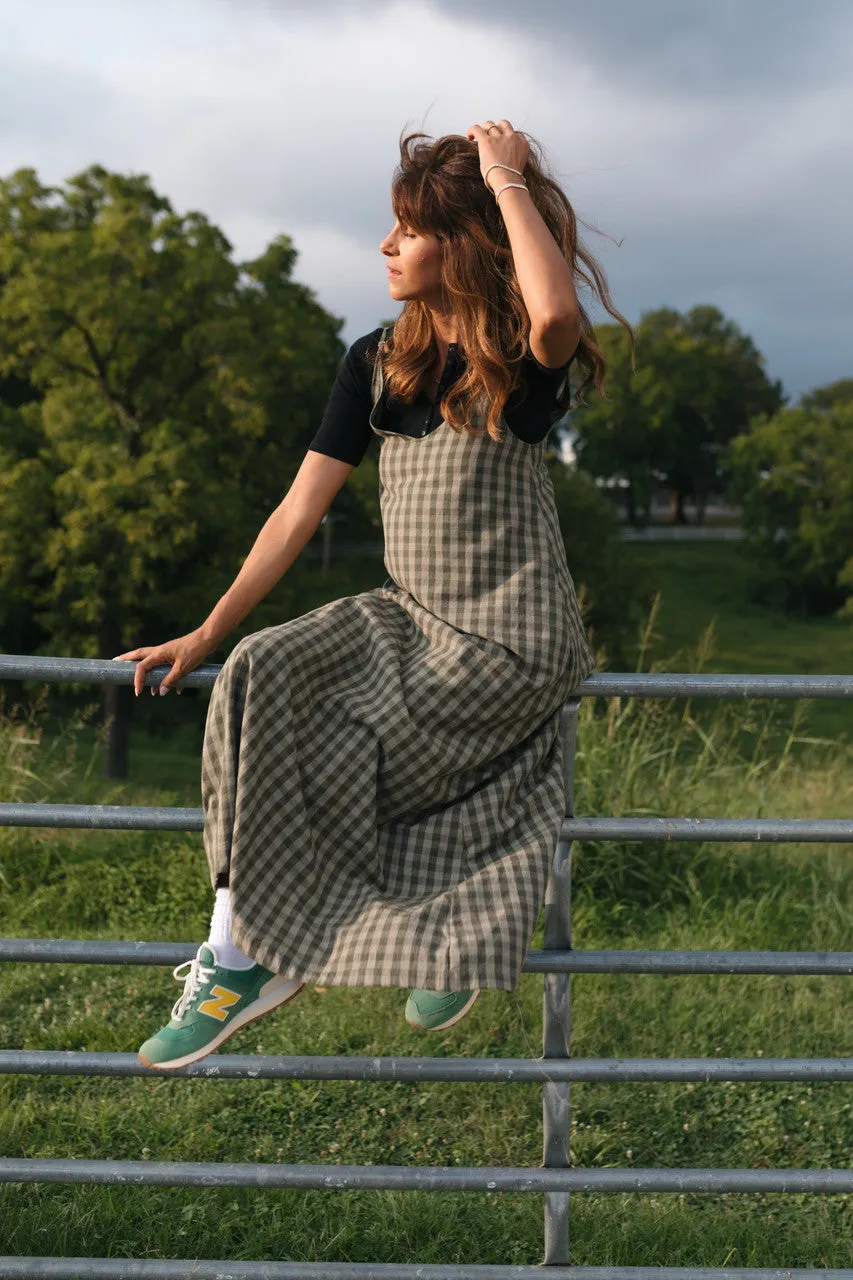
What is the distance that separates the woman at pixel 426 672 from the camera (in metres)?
2.12

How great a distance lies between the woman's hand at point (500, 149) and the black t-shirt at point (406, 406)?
0.98 feet

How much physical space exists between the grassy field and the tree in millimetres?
13640

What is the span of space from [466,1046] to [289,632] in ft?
7.20

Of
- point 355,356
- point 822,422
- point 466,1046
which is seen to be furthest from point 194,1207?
point 822,422

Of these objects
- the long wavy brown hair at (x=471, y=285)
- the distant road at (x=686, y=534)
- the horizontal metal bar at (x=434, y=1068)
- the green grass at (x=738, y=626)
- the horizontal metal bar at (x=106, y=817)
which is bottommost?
the green grass at (x=738, y=626)

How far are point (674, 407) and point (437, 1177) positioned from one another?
50.2 m

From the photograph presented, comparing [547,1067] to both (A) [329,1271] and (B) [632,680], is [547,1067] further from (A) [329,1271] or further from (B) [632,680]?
(B) [632,680]

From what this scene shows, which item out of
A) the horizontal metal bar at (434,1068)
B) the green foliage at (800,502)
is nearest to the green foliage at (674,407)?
the green foliage at (800,502)

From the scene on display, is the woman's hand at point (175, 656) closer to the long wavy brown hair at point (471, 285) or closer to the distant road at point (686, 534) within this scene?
the long wavy brown hair at point (471, 285)

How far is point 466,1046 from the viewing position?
156 inches

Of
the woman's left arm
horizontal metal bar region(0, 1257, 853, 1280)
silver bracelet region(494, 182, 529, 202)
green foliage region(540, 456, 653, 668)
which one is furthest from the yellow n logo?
green foliage region(540, 456, 653, 668)

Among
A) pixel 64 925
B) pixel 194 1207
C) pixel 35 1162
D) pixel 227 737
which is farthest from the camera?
pixel 64 925

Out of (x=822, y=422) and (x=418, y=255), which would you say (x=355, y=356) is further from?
(x=822, y=422)

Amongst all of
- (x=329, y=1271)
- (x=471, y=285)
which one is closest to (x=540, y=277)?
(x=471, y=285)
